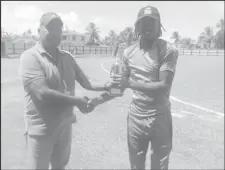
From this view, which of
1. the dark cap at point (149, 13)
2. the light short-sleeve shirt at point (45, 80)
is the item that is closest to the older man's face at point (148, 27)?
the dark cap at point (149, 13)

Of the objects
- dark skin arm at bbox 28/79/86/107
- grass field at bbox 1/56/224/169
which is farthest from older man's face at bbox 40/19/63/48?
grass field at bbox 1/56/224/169

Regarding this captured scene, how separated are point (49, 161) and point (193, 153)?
12.6ft

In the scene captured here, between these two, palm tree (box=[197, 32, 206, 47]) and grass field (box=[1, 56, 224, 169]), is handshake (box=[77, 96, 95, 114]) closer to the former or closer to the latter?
grass field (box=[1, 56, 224, 169])

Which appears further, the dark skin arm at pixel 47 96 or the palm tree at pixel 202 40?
the palm tree at pixel 202 40

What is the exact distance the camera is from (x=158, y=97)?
2.50 metres

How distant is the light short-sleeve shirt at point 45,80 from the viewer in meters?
2.14

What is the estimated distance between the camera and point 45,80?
2133mm

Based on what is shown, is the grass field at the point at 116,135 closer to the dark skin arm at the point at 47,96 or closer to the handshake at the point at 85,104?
the handshake at the point at 85,104

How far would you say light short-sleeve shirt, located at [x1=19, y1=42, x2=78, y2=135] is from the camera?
7.03ft

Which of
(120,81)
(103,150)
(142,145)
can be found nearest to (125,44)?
(120,81)

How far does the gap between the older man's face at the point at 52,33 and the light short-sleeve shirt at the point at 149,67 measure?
726 millimetres

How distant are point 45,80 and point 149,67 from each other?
90 cm

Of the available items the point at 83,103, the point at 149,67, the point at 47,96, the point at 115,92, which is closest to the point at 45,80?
the point at 47,96

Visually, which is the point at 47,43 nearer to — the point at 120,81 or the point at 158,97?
the point at 120,81
